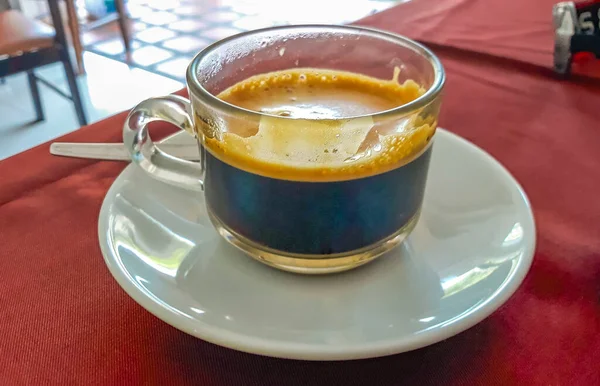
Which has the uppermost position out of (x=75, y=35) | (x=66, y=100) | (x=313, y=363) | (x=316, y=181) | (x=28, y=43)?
(x=316, y=181)

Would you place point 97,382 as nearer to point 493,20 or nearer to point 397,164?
point 397,164

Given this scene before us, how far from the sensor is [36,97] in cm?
174

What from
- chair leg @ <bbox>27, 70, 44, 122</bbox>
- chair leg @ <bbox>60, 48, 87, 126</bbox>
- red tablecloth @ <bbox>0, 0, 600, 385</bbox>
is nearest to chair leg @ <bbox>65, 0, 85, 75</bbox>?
chair leg @ <bbox>27, 70, 44, 122</bbox>

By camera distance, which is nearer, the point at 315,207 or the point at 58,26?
the point at 315,207

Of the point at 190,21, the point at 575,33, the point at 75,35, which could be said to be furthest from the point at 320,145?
the point at 190,21

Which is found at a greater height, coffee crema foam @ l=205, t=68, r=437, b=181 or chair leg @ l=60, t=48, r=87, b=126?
coffee crema foam @ l=205, t=68, r=437, b=181

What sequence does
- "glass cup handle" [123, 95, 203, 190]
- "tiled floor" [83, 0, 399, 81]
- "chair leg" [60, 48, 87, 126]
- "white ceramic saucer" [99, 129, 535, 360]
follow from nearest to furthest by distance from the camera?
"white ceramic saucer" [99, 129, 535, 360] → "glass cup handle" [123, 95, 203, 190] → "chair leg" [60, 48, 87, 126] → "tiled floor" [83, 0, 399, 81]

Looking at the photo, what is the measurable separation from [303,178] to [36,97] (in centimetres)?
162

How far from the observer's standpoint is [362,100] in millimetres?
499

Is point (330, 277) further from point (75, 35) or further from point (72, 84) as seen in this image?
point (75, 35)

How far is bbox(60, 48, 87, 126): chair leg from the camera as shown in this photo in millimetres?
1436

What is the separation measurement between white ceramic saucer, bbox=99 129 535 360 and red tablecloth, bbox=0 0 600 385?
0.03m

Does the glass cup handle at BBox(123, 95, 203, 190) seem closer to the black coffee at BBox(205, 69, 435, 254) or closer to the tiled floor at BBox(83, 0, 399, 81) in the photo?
the black coffee at BBox(205, 69, 435, 254)

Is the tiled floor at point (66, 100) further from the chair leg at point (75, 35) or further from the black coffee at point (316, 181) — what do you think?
the black coffee at point (316, 181)
